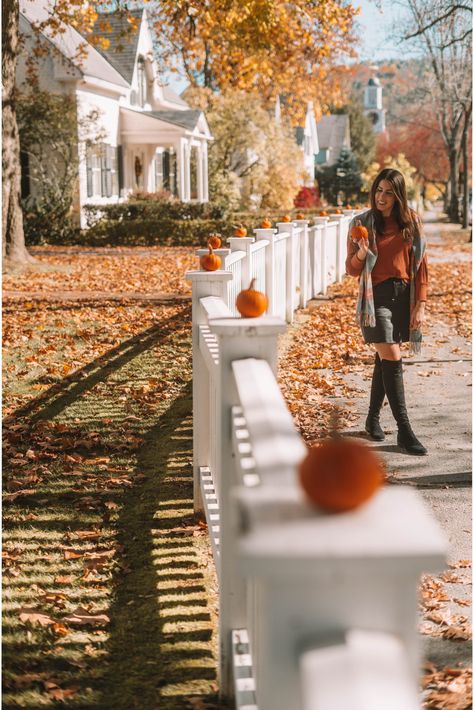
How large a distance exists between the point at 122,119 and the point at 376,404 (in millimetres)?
29458

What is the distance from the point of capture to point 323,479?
163 centimetres

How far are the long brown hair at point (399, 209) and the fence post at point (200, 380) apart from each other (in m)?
1.78

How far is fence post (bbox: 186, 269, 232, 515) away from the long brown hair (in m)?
1.78

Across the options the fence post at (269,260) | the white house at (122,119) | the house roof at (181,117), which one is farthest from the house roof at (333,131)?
the fence post at (269,260)

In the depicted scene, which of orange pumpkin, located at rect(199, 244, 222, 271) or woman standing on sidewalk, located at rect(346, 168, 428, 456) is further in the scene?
woman standing on sidewalk, located at rect(346, 168, 428, 456)

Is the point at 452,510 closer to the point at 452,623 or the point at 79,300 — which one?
the point at 452,623

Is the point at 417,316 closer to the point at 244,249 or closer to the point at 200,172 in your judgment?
the point at 244,249

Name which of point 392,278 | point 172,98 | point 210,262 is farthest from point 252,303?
point 172,98

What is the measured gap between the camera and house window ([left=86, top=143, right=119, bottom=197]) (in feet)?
100

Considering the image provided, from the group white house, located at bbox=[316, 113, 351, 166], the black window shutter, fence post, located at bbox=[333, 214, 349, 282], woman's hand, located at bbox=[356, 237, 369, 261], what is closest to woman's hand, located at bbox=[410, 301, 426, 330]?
woman's hand, located at bbox=[356, 237, 369, 261]

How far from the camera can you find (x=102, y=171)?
32500 millimetres

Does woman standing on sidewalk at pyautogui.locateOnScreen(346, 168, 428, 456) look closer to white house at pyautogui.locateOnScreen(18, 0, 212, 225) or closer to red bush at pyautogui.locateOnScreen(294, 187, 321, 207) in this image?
white house at pyautogui.locateOnScreen(18, 0, 212, 225)

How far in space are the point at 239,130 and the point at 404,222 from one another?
3585 centimetres

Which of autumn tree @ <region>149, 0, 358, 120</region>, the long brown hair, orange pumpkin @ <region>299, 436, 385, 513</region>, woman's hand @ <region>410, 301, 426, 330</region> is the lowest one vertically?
woman's hand @ <region>410, 301, 426, 330</region>
